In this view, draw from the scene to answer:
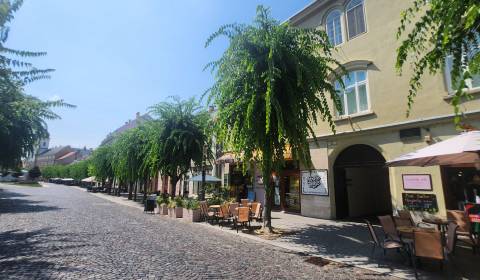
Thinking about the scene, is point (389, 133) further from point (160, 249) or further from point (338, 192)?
point (160, 249)

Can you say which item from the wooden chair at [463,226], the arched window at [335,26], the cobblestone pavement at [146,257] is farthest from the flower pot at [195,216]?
the arched window at [335,26]

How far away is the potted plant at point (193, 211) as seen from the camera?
14.4 m

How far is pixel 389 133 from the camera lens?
1225 cm

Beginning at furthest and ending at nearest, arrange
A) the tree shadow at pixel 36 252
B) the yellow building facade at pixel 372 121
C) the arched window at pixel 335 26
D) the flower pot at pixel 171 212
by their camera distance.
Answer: the flower pot at pixel 171 212
the arched window at pixel 335 26
the yellow building facade at pixel 372 121
the tree shadow at pixel 36 252

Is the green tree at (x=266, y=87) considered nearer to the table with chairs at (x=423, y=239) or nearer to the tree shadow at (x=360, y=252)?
the tree shadow at (x=360, y=252)

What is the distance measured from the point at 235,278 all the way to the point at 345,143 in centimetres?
993

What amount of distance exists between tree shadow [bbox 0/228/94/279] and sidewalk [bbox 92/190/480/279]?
5.61 m

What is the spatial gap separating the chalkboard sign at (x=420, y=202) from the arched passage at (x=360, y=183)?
193 centimetres

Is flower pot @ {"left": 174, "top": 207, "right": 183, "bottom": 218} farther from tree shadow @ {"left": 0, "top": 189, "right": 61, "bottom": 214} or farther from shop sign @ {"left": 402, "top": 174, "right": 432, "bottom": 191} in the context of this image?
shop sign @ {"left": 402, "top": 174, "right": 432, "bottom": 191}

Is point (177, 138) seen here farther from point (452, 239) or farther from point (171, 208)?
point (452, 239)

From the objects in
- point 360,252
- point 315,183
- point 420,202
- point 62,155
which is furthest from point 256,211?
point 62,155

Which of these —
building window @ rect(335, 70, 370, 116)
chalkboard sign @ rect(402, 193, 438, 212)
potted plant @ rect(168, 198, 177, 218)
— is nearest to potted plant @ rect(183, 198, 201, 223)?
potted plant @ rect(168, 198, 177, 218)

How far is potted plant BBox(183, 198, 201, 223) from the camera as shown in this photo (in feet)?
47.3

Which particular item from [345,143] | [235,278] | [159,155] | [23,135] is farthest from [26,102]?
[23,135]
